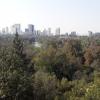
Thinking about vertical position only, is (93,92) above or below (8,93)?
above

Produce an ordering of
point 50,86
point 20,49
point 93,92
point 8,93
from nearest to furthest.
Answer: point 93,92
point 8,93
point 50,86
point 20,49

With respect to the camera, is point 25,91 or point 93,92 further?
point 25,91

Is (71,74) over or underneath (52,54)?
underneath

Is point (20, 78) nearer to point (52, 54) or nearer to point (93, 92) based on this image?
point (93, 92)

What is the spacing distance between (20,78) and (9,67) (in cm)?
435

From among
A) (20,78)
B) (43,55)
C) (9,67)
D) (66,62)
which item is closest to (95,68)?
(66,62)

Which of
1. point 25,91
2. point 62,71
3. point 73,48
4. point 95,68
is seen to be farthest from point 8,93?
point 73,48

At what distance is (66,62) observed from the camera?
36031mm

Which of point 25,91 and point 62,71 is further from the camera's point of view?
point 62,71

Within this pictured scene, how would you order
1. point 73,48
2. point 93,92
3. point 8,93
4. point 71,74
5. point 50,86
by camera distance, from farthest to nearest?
point 73,48, point 71,74, point 50,86, point 8,93, point 93,92

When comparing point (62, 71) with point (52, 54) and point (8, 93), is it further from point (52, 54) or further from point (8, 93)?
point (8, 93)

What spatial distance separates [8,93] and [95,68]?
1917 centimetres

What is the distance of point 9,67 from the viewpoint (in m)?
25.9

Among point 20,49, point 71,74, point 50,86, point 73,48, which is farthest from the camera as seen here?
point 73,48
